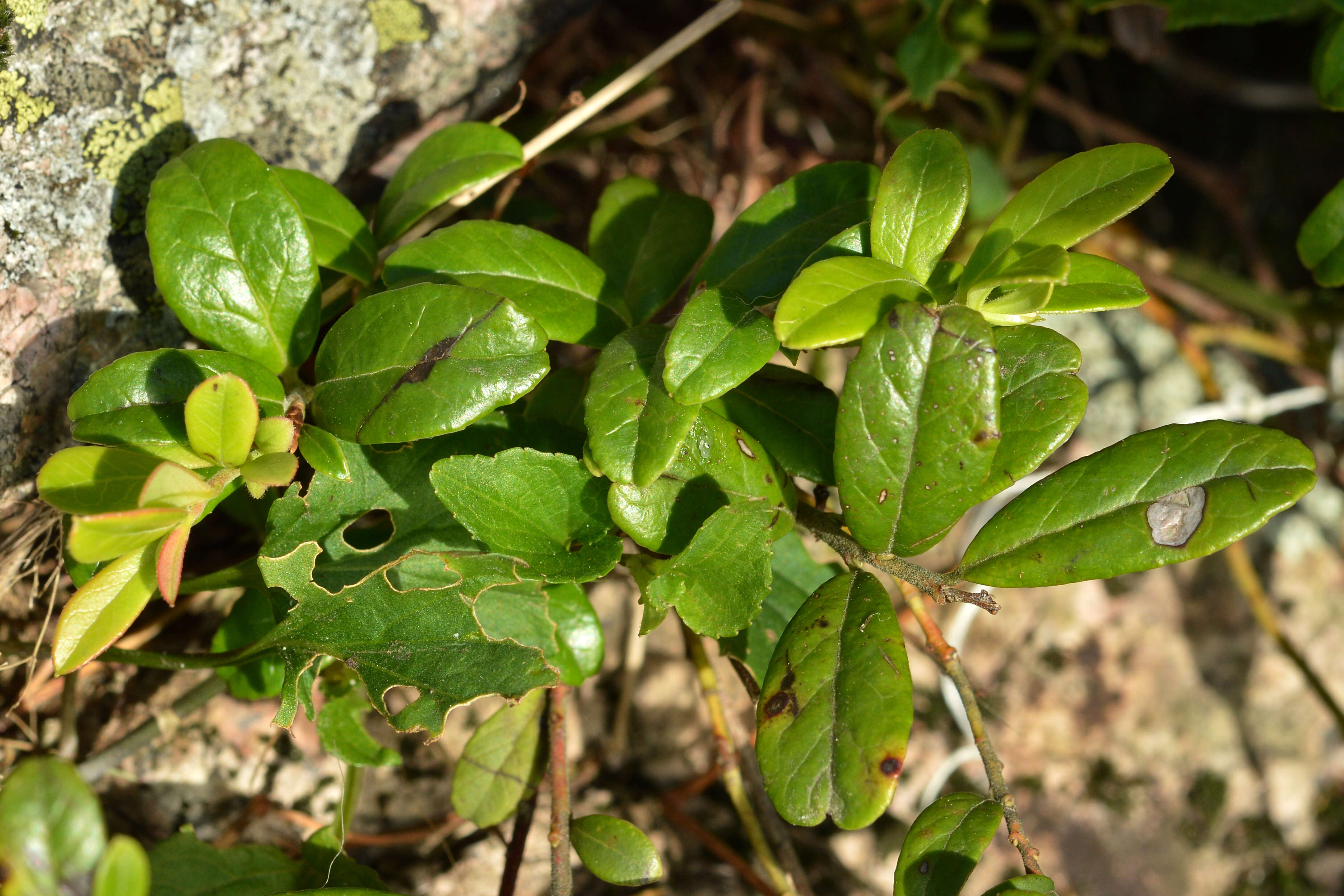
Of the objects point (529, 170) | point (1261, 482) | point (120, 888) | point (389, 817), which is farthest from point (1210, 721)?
point (120, 888)

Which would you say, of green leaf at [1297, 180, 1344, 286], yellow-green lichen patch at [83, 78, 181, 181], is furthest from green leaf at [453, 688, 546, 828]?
green leaf at [1297, 180, 1344, 286]

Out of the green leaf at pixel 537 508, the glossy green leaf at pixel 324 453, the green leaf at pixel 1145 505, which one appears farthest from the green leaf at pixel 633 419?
the green leaf at pixel 1145 505

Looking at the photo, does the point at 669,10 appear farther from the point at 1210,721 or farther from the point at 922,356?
the point at 1210,721

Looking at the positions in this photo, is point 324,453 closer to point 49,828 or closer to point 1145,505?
point 49,828

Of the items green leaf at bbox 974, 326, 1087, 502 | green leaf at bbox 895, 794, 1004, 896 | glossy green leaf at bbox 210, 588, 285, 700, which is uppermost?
green leaf at bbox 974, 326, 1087, 502

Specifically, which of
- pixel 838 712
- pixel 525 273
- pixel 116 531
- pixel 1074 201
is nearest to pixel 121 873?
pixel 116 531

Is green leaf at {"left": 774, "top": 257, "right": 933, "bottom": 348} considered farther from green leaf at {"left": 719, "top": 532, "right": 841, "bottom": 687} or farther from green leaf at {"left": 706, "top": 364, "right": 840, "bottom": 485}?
green leaf at {"left": 719, "top": 532, "right": 841, "bottom": 687}
